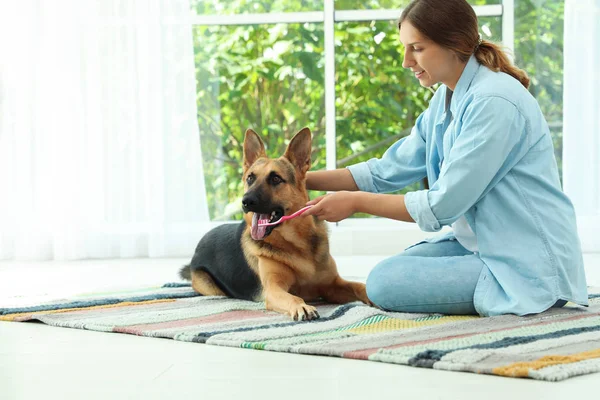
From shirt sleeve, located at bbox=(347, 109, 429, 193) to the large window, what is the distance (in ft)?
8.96

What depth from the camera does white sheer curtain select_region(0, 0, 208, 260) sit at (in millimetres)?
5383

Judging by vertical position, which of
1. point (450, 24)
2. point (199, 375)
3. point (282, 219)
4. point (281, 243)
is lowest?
point (199, 375)

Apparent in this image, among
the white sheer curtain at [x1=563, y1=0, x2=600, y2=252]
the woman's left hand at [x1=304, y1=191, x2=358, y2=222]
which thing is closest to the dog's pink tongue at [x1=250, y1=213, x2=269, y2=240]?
the woman's left hand at [x1=304, y1=191, x2=358, y2=222]

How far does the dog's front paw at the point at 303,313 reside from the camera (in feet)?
8.20

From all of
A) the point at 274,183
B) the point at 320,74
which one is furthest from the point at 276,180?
the point at 320,74

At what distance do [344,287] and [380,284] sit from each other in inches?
12.5

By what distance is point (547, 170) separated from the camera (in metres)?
2.49

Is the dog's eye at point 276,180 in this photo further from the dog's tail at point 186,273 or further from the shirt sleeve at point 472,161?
the dog's tail at point 186,273

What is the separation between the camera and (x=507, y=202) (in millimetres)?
2445

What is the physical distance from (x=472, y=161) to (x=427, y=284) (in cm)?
45

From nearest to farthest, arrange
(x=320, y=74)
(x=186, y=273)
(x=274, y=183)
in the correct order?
(x=274, y=183) < (x=186, y=273) < (x=320, y=74)

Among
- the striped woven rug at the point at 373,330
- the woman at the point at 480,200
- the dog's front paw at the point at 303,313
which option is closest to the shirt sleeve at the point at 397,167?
the woman at the point at 480,200

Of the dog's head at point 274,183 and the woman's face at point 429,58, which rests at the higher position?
the woman's face at point 429,58

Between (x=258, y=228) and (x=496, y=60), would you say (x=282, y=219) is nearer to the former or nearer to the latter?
(x=258, y=228)
